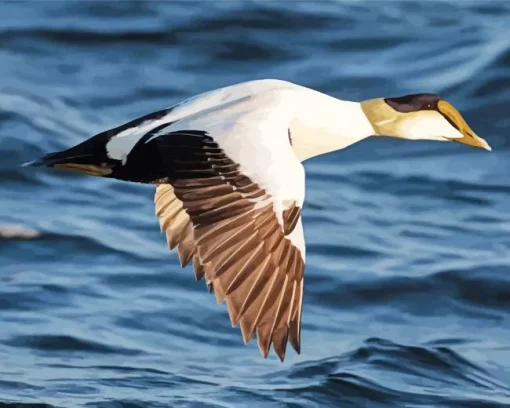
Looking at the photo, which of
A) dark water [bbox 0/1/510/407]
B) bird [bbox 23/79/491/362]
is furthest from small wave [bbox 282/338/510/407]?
bird [bbox 23/79/491/362]

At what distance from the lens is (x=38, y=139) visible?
906 centimetres

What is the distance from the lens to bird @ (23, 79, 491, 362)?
4.37 m

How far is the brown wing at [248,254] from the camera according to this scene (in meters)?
4.36

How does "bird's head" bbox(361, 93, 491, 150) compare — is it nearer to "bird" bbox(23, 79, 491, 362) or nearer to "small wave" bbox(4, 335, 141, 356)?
"bird" bbox(23, 79, 491, 362)

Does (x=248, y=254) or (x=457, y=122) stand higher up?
(x=457, y=122)

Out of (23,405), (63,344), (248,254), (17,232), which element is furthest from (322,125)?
(17,232)

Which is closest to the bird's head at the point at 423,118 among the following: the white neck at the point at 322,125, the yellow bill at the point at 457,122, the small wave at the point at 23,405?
the yellow bill at the point at 457,122

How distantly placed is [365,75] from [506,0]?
2.00 meters

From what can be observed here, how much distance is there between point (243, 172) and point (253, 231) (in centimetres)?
16

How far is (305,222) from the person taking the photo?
26.7 feet

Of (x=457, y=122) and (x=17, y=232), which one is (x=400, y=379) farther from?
(x=17, y=232)

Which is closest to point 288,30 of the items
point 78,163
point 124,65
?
point 124,65

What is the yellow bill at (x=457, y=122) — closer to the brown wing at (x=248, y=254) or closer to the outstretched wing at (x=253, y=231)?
the outstretched wing at (x=253, y=231)

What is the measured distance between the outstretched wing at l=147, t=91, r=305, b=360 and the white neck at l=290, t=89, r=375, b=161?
0.44m
